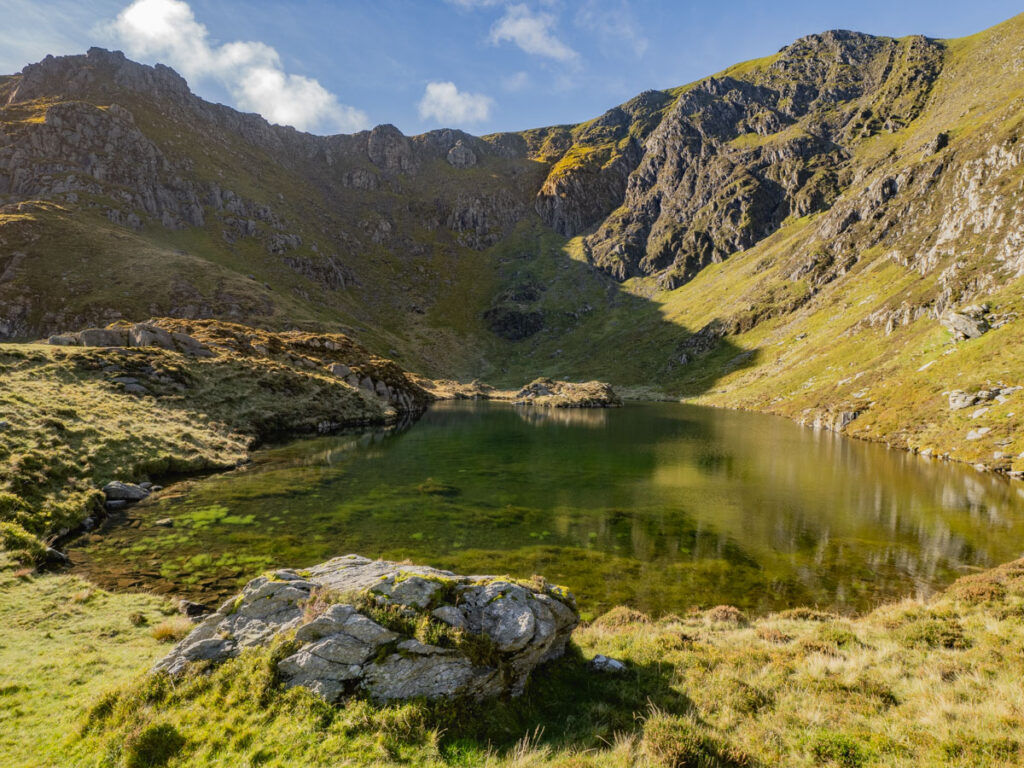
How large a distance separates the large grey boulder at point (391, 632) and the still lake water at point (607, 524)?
8.57 meters

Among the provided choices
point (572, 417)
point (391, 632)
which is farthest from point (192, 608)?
point (572, 417)

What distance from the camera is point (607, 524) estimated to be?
30.1 meters

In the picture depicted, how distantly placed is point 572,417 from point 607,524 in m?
72.8

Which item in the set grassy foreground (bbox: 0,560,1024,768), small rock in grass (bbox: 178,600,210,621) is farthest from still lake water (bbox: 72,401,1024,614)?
grassy foreground (bbox: 0,560,1024,768)

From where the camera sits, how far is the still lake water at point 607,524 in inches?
846

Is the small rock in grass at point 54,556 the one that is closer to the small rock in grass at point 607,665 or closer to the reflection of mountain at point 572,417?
the small rock in grass at point 607,665

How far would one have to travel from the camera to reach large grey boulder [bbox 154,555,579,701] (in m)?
9.91

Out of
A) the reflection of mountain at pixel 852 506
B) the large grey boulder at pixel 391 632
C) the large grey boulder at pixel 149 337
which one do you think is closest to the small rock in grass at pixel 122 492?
the large grey boulder at pixel 391 632

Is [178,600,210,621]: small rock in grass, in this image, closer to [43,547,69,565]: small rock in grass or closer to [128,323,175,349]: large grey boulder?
[43,547,69,565]: small rock in grass

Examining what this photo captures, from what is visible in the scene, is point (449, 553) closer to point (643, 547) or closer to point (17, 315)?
point (643, 547)

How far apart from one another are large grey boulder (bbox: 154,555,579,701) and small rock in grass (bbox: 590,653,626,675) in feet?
4.26

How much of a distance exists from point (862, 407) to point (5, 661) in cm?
9290

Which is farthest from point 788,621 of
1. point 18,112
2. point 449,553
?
point 18,112

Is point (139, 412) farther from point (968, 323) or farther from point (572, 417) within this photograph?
point (968, 323)
